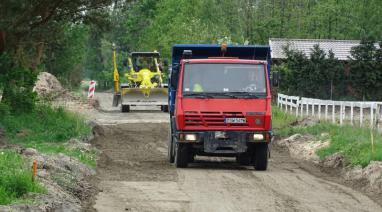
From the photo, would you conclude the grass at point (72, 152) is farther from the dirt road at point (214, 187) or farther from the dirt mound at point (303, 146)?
the dirt mound at point (303, 146)

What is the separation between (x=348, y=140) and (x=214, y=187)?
7378mm

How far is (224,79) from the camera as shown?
1898 centimetres

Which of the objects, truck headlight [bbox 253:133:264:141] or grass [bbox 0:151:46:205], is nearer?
grass [bbox 0:151:46:205]

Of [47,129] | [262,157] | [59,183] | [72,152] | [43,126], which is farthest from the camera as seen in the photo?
[43,126]

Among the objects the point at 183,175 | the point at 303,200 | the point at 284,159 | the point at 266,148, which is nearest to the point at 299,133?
the point at 284,159

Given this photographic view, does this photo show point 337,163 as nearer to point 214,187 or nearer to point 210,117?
point 210,117

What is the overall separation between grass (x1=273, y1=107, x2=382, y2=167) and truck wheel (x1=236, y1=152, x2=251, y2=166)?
2.28 meters

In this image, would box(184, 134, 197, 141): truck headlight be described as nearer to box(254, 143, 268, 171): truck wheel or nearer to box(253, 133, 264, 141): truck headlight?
box(253, 133, 264, 141): truck headlight

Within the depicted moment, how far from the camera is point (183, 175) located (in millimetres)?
17578

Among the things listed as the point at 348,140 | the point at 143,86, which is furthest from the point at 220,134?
the point at 143,86

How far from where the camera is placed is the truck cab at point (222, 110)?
1848 cm

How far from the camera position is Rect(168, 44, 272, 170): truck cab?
60.6 ft

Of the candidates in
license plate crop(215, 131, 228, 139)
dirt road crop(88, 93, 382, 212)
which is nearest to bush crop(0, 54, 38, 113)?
dirt road crop(88, 93, 382, 212)

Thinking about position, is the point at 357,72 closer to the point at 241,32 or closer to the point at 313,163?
the point at 241,32
